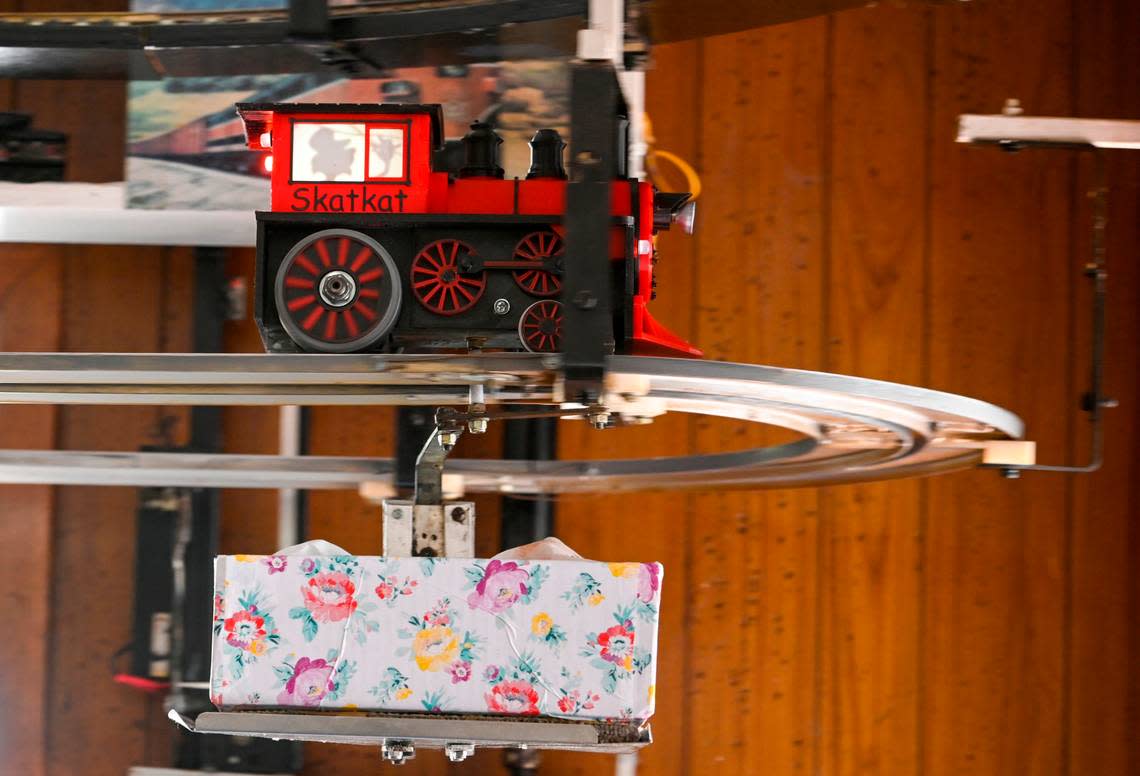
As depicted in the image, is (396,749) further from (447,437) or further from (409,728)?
(447,437)

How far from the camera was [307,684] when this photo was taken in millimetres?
1077

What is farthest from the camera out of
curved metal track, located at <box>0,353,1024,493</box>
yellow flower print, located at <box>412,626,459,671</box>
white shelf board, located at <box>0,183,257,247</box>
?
white shelf board, located at <box>0,183,257,247</box>

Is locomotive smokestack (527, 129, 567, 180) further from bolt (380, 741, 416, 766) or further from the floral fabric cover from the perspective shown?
bolt (380, 741, 416, 766)

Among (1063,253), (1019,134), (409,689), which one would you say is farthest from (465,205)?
(1063,253)

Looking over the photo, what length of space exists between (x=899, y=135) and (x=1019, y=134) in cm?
59

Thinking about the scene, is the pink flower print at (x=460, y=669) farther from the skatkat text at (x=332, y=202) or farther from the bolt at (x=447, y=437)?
the skatkat text at (x=332, y=202)

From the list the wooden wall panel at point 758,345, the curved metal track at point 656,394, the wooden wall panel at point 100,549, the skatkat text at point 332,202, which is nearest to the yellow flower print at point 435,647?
the curved metal track at point 656,394

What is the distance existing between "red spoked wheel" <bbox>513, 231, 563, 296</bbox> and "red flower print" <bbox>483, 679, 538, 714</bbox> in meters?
0.34

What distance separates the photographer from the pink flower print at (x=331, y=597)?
1074 mm

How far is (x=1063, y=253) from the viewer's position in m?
2.62

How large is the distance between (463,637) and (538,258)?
0.33 m

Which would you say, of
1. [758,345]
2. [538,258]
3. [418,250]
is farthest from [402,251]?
[758,345]

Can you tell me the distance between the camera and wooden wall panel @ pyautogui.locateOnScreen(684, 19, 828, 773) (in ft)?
8.48

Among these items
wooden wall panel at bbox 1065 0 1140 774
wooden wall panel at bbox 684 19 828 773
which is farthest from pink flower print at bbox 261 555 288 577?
wooden wall panel at bbox 1065 0 1140 774
